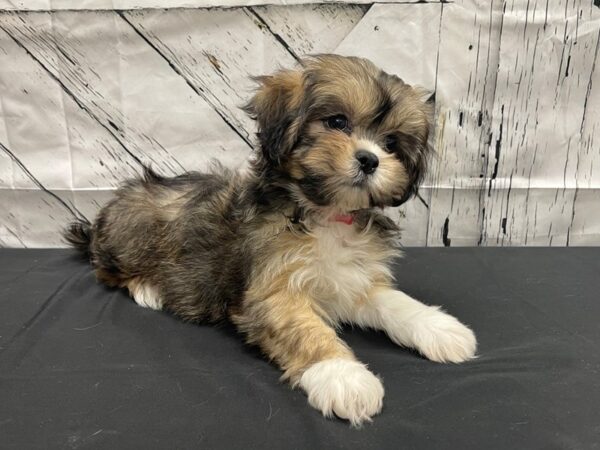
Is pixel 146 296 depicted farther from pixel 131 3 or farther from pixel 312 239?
pixel 131 3

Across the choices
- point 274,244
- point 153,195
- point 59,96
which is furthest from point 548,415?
point 59,96

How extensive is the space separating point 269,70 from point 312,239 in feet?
3.99

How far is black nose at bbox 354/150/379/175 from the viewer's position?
1.59 metres

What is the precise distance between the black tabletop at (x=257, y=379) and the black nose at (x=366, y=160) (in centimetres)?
65

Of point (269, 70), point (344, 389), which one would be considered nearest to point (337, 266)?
point (344, 389)

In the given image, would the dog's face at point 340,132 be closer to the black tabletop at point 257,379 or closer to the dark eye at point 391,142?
the dark eye at point 391,142

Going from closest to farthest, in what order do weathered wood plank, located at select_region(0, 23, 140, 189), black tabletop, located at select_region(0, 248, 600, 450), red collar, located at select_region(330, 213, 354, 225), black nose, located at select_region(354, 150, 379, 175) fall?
black tabletop, located at select_region(0, 248, 600, 450) < black nose, located at select_region(354, 150, 379, 175) < red collar, located at select_region(330, 213, 354, 225) < weathered wood plank, located at select_region(0, 23, 140, 189)

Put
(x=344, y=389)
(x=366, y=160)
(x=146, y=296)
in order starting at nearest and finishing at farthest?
(x=344, y=389)
(x=366, y=160)
(x=146, y=296)

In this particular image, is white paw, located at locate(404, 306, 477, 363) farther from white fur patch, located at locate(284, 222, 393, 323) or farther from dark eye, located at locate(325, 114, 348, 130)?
dark eye, located at locate(325, 114, 348, 130)

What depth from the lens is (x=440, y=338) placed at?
1.77m

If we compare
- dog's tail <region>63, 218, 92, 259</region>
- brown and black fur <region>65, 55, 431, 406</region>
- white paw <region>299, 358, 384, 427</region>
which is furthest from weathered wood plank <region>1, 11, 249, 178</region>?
white paw <region>299, 358, 384, 427</region>

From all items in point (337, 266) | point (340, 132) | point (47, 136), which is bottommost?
point (337, 266)

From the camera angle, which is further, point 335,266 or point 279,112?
point 335,266

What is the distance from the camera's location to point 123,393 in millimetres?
1552
